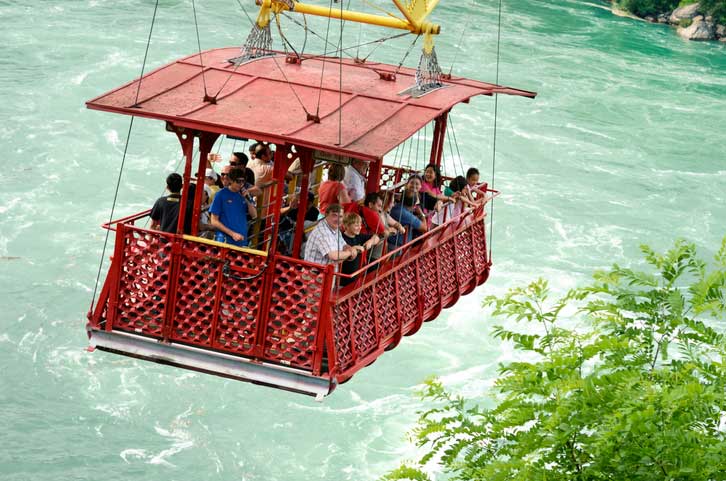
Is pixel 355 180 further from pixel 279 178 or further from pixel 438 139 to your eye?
pixel 279 178

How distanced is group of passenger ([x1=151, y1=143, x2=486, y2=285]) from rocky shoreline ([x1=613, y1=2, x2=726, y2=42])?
49440mm

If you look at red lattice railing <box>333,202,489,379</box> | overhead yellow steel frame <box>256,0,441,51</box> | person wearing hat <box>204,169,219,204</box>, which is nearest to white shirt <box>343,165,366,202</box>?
red lattice railing <box>333,202,489,379</box>

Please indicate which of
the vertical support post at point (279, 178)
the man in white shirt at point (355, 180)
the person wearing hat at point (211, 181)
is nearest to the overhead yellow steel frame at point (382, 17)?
the man in white shirt at point (355, 180)

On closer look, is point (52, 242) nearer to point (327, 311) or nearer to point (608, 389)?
point (327, 311)

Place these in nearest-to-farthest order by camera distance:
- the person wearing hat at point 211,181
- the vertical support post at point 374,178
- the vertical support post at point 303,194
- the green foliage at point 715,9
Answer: the vertical support post at point 303,194
the person wearing hat at point 211,181
the vertical support post at point 374,178
the green foliage at point 715,9

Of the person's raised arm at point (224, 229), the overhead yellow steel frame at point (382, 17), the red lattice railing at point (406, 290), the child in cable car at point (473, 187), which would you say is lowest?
the red lattice railing at point (406, 290)

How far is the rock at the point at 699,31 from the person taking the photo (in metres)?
62.0

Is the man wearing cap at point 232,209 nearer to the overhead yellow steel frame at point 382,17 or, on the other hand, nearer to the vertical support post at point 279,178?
the vertical support post at point 279,178

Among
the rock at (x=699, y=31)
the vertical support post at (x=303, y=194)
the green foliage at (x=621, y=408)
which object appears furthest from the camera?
the rock at (x=699, y=31)

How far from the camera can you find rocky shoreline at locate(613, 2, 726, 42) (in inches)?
2448

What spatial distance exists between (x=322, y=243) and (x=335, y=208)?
0.36m

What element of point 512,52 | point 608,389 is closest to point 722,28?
point 512,52

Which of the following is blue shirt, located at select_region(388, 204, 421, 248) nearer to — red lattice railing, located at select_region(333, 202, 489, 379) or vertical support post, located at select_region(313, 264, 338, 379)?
red lattice railing, located at select_region(333, 202, 489, 379)

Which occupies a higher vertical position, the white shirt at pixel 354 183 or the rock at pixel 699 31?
the white shirt at pixel 354 183
